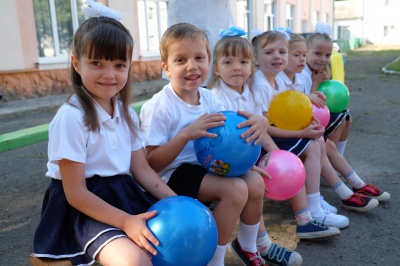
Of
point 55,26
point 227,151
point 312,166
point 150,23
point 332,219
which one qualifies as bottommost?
point 332,219

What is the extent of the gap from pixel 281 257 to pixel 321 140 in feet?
3.58

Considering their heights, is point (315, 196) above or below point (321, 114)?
below

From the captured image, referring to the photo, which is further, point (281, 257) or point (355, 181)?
point (355, 181)

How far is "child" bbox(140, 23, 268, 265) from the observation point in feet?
6.89

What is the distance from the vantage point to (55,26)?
9828 millimetres

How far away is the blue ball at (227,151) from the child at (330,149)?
139cm

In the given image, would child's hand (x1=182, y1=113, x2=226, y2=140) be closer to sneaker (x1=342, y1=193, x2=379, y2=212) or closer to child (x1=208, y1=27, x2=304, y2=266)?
child (x1=208, y1=27, x2=304, y2=266)

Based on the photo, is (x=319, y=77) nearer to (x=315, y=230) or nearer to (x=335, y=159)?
(x=335, y=159)

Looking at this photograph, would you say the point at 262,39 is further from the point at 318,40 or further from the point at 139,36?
the point at 139,36

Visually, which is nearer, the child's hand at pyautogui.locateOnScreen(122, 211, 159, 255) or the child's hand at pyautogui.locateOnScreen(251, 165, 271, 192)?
the child's hand at pyautogui.locateOnScreen(122, 211, 159, 255)

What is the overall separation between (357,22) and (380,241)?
5138 cm

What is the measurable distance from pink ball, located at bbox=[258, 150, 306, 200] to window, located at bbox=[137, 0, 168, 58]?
33.0 ft

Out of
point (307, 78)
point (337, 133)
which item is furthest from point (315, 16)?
point (337, 133)

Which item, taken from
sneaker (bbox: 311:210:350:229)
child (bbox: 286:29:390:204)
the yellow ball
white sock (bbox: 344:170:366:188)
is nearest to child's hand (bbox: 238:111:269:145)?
the yellow ball
